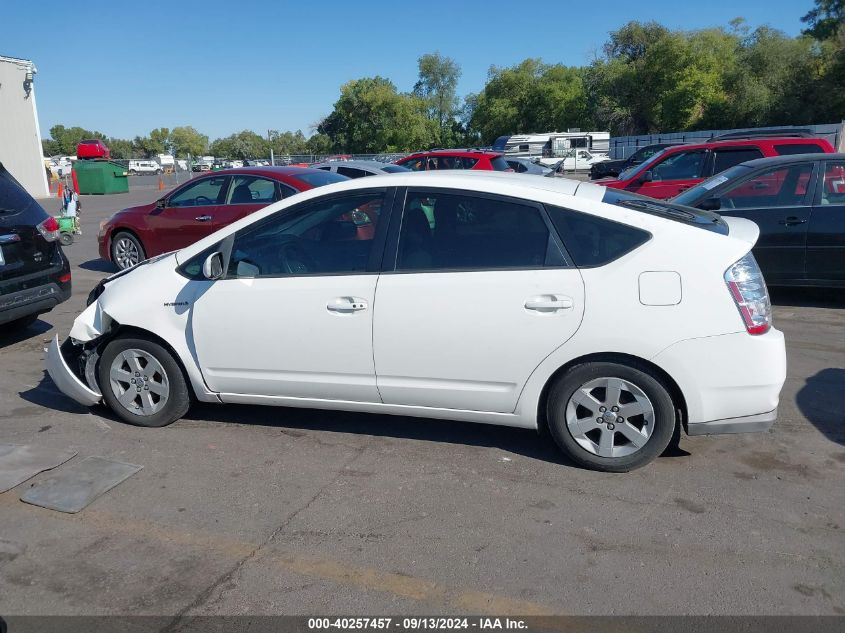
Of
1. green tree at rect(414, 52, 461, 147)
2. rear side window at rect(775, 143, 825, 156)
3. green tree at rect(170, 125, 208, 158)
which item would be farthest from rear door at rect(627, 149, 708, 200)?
green tree at rect(170, 125, 208, 158)

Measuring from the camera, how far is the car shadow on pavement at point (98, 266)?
456 inches

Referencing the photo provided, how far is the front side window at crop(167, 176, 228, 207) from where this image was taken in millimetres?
9891

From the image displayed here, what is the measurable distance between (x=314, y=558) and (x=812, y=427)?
3418 mm

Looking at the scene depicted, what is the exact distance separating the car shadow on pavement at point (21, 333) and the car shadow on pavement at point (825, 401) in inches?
286

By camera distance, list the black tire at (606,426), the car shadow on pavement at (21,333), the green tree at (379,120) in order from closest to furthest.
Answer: the black tire at (606,426)
the car shadow on pavement at (21,333)
the green tree at (379,120)

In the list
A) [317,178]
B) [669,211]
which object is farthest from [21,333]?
[669,211]

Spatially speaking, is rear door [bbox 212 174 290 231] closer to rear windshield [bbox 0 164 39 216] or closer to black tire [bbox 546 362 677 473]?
rear windshield [bbox 0 164 39 216]

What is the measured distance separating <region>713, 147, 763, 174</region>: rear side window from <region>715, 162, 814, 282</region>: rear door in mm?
3539

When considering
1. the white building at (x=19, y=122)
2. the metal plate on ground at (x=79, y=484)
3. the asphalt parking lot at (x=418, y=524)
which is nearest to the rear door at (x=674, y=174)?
the asphalt parking lot at (x=418, y=524)

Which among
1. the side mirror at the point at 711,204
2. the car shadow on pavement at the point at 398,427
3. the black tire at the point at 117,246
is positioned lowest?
the car shadow on pavement at the point at 398,427

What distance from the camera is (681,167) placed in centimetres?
1170

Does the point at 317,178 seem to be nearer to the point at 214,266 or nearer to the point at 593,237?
the point at 214,266

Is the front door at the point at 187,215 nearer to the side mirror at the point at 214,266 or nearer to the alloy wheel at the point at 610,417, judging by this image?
the side mirror at the point at 214,266

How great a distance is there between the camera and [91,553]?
3455mm
